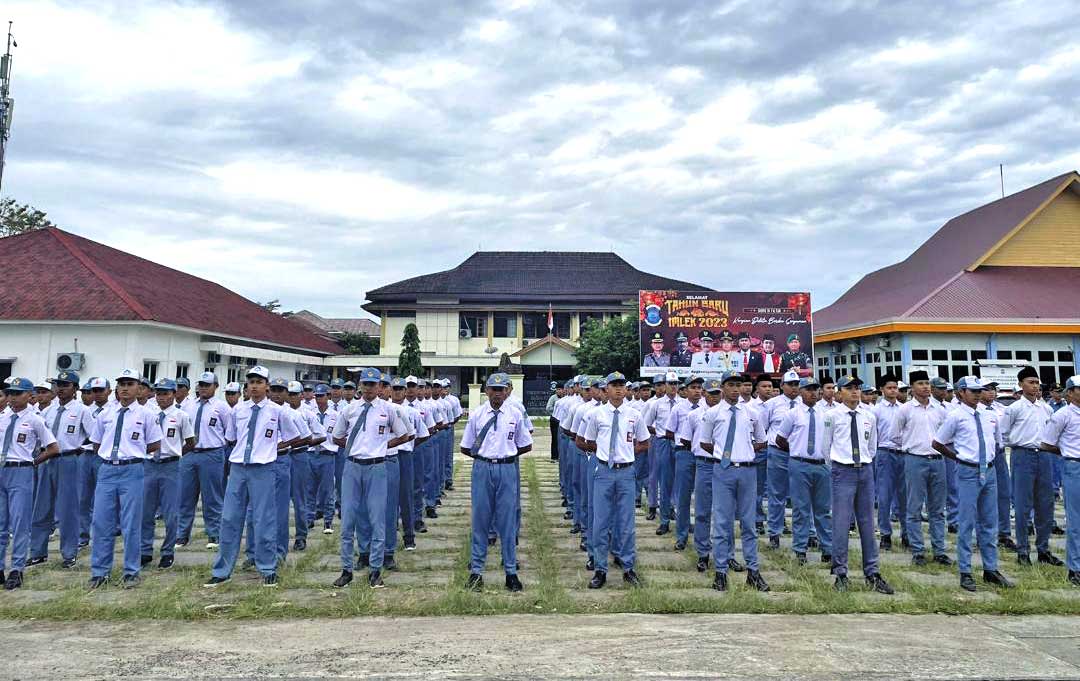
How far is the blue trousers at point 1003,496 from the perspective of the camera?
26.8 ft

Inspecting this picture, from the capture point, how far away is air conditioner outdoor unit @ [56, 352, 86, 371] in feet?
61.3

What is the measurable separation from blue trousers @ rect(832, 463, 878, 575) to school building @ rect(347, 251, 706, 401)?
29.2m

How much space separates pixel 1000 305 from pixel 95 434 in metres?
25.0

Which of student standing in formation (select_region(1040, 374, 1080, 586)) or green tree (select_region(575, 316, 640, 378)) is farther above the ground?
green tree (select_region(575, 316, 640, 378))

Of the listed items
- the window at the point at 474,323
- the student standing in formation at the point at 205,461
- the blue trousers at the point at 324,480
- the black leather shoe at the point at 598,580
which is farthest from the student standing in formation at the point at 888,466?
the window at the point at 474,323

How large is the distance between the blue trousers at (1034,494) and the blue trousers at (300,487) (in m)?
8.22

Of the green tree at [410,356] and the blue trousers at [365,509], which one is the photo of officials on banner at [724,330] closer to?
the green tree at [410,356]

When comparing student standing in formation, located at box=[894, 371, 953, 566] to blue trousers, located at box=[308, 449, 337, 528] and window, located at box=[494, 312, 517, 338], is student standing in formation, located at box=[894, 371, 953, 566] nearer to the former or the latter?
blue trousers, located at box=[308, 449, 337, 528]

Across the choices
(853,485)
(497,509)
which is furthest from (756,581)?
(497,509)

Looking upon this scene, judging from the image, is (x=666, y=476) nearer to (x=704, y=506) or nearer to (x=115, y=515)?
(x=704, y=506)

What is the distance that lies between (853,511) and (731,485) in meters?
1.18

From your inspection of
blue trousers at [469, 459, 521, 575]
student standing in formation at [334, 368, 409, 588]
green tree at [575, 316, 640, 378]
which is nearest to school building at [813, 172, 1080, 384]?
green tree at [575, 316, 640, 378]

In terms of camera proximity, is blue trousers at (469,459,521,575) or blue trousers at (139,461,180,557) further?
blue trousers at (139,461,180,557)

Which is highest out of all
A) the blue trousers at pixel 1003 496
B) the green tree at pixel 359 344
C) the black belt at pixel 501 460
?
the green tree at pixel 359 344
